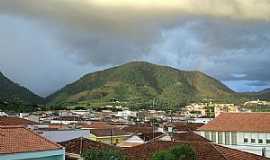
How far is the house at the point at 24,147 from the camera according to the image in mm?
22141

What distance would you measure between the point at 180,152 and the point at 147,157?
800cm

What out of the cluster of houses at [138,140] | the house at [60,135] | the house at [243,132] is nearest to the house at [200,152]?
the cluster of houses at [138,140]

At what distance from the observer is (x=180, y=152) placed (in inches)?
918

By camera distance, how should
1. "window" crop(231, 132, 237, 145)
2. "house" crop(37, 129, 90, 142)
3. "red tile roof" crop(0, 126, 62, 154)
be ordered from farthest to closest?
"window" crop(231, 132, 237, 145) → "house" crop(37, 129, 90, 142) → "red tile roof" crop(0, 126, 62, 154)

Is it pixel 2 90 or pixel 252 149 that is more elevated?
pixel 2 90

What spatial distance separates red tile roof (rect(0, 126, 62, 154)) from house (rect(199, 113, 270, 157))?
30400 mm

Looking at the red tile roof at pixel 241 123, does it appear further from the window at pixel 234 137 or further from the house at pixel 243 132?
the window at pixel 234 137

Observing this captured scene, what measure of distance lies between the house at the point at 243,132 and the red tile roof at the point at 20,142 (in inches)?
1197

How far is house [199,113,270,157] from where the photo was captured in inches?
2016

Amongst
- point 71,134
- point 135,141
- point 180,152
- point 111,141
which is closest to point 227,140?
point 135,141

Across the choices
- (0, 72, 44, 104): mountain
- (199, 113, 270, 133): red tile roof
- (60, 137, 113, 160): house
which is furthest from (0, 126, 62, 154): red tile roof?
(0, 72, 44, 104): mountain

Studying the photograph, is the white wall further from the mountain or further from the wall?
the mountain

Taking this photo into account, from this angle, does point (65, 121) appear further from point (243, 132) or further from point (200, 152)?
point (200, 152)

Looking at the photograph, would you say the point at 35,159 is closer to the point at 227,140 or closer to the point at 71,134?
the point at 71,134
